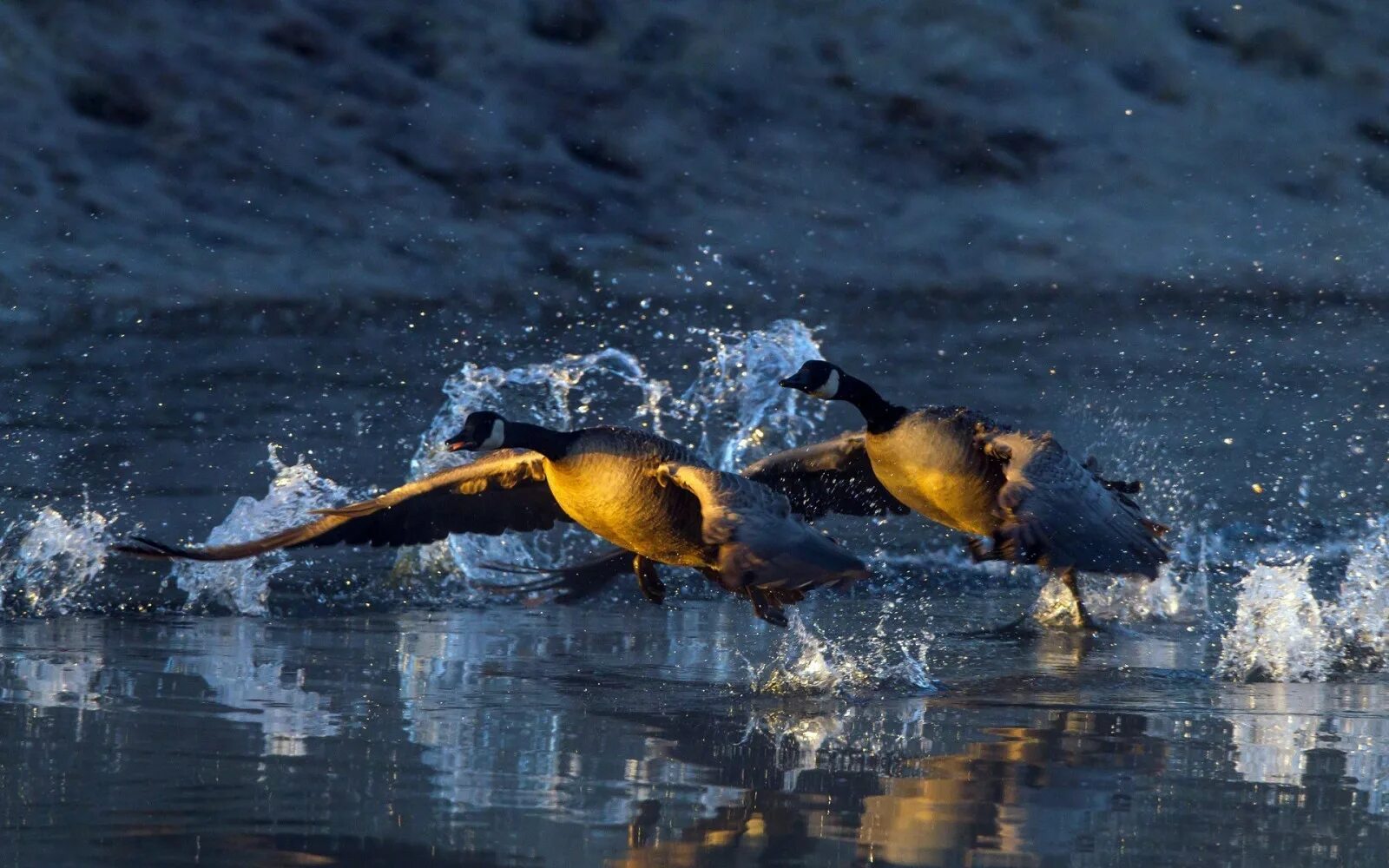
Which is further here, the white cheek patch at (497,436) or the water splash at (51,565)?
the water splash at (51,565)

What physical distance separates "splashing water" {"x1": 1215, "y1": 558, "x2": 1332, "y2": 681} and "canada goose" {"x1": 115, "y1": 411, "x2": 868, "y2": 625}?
2.20 metres

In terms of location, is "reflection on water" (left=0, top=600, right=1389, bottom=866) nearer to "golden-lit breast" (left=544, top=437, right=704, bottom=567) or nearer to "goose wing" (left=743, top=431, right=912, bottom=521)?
"golden-lit breast" (left=544, top=437, right=704, bottom=567)

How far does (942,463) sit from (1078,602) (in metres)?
2.17

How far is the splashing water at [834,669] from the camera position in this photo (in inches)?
260

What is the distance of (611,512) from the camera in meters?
7.09

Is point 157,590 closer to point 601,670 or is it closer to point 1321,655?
point 601,670

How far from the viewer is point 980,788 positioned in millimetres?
4719

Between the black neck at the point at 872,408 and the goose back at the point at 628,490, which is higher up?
the black neck at the point at 872,408

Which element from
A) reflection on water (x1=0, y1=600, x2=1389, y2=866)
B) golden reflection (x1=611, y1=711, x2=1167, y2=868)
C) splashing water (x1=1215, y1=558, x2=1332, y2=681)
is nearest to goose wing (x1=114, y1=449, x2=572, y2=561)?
reflection on water (x1=0, y1=600, x2=1389, y2=866)

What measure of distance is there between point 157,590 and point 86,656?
2.49 meters

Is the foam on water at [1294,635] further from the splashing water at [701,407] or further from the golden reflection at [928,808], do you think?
the splashing water at [701,407]

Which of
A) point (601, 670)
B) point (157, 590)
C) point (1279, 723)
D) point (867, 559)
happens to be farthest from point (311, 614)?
point (1279, 723)

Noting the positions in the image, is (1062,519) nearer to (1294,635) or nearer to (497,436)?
(1294,635)

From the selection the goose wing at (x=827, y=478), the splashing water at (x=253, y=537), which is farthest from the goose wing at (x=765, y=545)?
the splashing water at (x=253, y=537)
